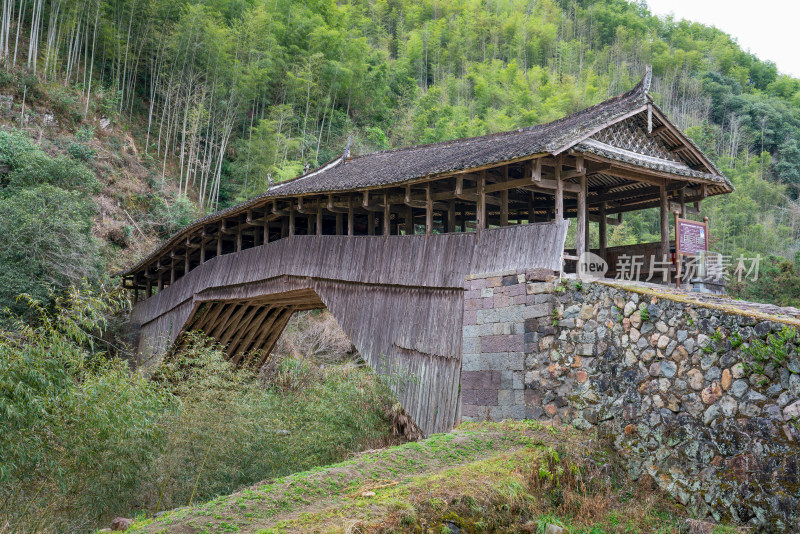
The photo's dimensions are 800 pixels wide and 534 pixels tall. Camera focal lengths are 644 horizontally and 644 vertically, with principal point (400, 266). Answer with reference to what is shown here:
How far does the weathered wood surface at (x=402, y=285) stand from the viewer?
29.8ft

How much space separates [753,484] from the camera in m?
5.30

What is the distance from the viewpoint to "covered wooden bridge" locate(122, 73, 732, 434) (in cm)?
900

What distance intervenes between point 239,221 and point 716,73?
40.2 meters

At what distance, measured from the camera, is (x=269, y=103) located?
98.8ft

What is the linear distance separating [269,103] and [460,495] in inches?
1083

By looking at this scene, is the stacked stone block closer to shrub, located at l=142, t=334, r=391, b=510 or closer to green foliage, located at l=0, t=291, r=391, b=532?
shrub, located at l=142, t=334, r=391, b=510

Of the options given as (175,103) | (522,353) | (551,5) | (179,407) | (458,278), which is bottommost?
(179,407)

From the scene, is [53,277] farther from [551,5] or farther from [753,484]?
[551,5]

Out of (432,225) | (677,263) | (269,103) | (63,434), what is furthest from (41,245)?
(269,103)

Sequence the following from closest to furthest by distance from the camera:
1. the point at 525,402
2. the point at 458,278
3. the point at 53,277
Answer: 1. the point at 525,402
2. the point at 458,278
3. the point at 53,277

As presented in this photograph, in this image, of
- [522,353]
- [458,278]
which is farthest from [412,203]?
[522,353]

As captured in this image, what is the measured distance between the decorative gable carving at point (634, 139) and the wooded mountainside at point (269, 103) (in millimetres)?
10141

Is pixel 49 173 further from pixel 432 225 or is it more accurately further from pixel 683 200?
pixel 683 200

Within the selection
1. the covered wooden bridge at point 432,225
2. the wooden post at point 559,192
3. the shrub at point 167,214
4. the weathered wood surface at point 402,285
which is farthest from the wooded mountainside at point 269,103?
the wooden post at point 559,192
